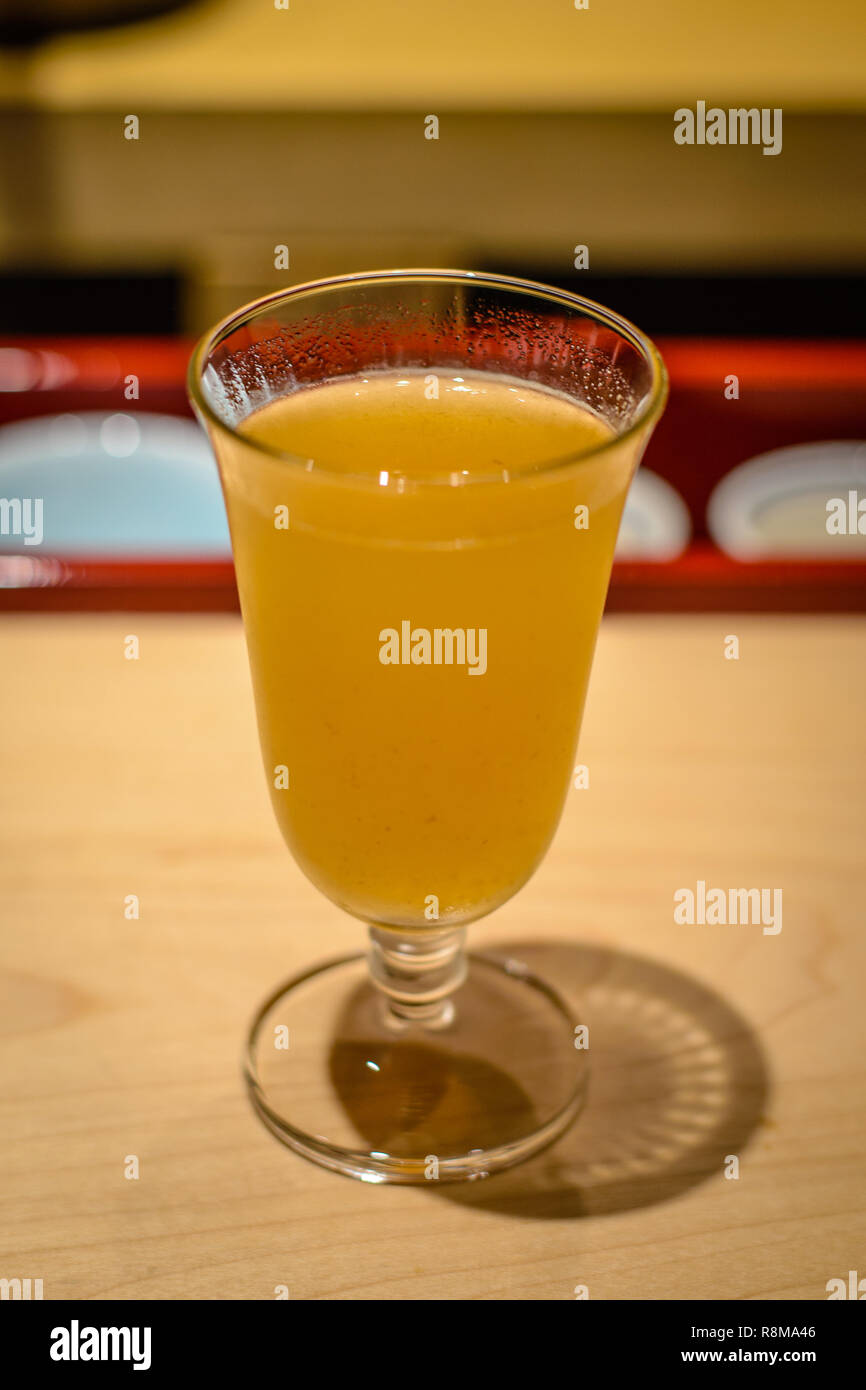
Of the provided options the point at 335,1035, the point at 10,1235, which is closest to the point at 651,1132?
the point at 335,1035

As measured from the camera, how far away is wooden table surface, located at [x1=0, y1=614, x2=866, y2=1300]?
557 mm

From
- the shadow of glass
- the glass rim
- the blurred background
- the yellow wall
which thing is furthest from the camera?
the yellow wall

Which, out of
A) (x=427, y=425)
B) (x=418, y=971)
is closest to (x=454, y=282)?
(x=427, y=425)

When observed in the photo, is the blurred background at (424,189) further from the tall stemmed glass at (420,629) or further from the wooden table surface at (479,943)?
the tall stemmed glass at (420,629)

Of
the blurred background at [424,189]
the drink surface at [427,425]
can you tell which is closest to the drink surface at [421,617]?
the drink surface at [427,425]

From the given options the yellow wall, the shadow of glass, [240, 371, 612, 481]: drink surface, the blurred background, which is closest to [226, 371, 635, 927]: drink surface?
[240, 371, 612, 481]: drink surface

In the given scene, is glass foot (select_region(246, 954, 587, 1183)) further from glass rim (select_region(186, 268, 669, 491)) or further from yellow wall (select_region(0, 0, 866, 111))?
yellow wall (select_region(0, 0, 866, 111))

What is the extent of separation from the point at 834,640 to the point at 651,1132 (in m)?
0.42

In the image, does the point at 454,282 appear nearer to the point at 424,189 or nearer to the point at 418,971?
the point at 418,971

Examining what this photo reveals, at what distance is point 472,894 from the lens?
58 centimetres

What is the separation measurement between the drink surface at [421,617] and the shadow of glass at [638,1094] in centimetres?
12

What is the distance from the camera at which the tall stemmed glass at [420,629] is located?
0.50 metres

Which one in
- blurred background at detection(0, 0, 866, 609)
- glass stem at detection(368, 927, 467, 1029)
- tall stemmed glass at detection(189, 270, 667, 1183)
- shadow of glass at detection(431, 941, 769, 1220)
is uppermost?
blurred background at detection(0, 0, 866, 609)
